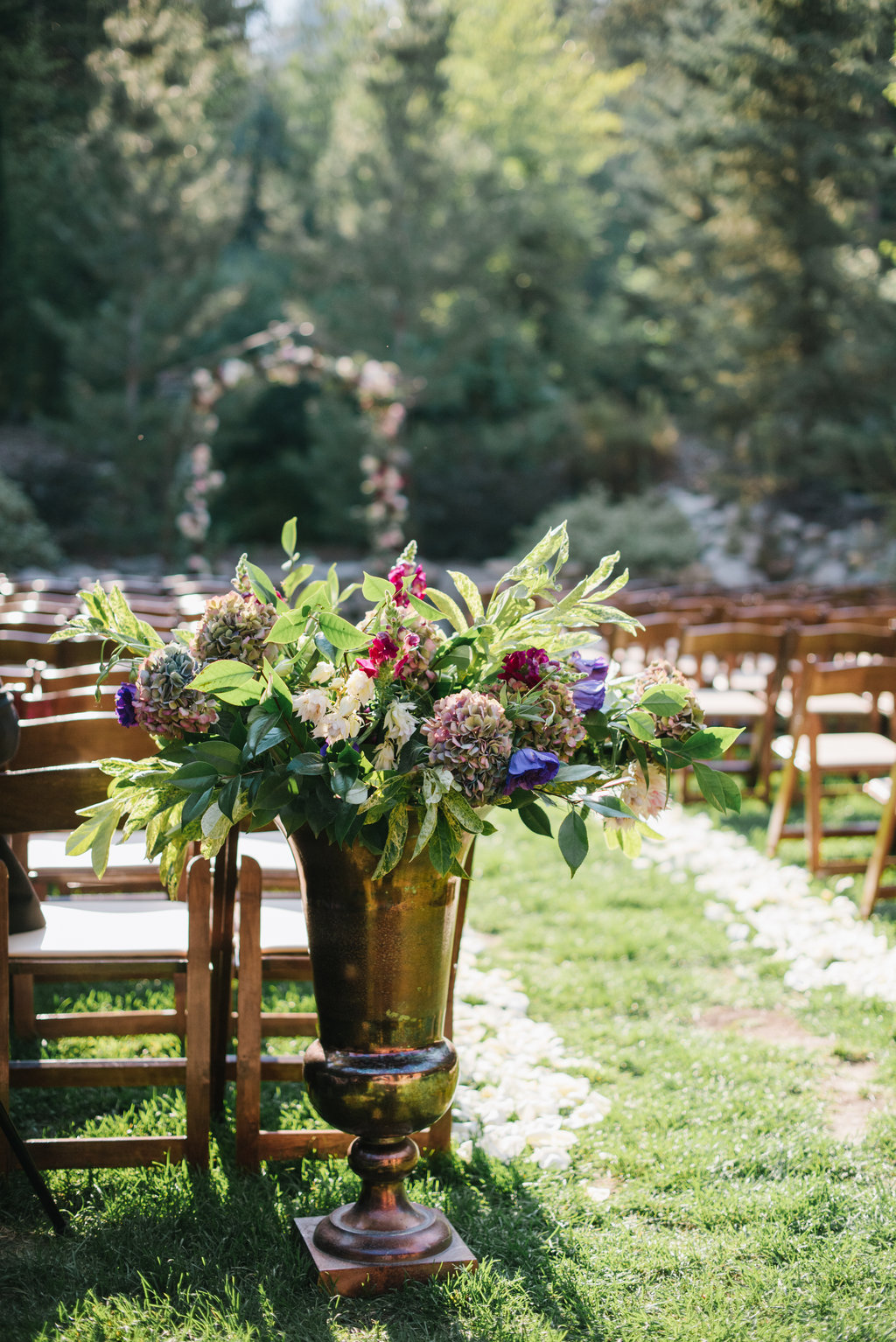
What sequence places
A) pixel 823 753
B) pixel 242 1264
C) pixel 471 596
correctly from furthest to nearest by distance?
pixel 823 753
pixel 242 1264
pixel 471 596

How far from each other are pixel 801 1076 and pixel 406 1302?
67.4 inches

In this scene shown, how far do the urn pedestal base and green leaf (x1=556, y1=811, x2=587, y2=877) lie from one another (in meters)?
0.94

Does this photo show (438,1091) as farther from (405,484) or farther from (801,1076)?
(405,484)

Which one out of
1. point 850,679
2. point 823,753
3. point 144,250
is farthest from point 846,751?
point 144,250

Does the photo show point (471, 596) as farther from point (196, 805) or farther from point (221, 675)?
point (196, 805)

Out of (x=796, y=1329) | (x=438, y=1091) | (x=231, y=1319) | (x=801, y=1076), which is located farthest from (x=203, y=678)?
(x=801, y=1076)

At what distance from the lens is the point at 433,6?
21453mm

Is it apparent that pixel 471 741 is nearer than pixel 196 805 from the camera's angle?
Yes

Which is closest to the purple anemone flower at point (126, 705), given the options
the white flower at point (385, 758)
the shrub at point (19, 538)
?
the white flower at point (385, 758)

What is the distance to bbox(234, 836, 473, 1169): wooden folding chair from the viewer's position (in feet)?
9.02

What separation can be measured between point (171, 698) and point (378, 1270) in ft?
4.04

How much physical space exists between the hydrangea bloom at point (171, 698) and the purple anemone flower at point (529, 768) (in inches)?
22.4

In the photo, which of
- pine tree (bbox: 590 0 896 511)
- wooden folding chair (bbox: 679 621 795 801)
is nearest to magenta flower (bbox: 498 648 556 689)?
wooden folding chair (bbox: 679 621 795 801)

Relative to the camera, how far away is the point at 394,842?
2105mm
